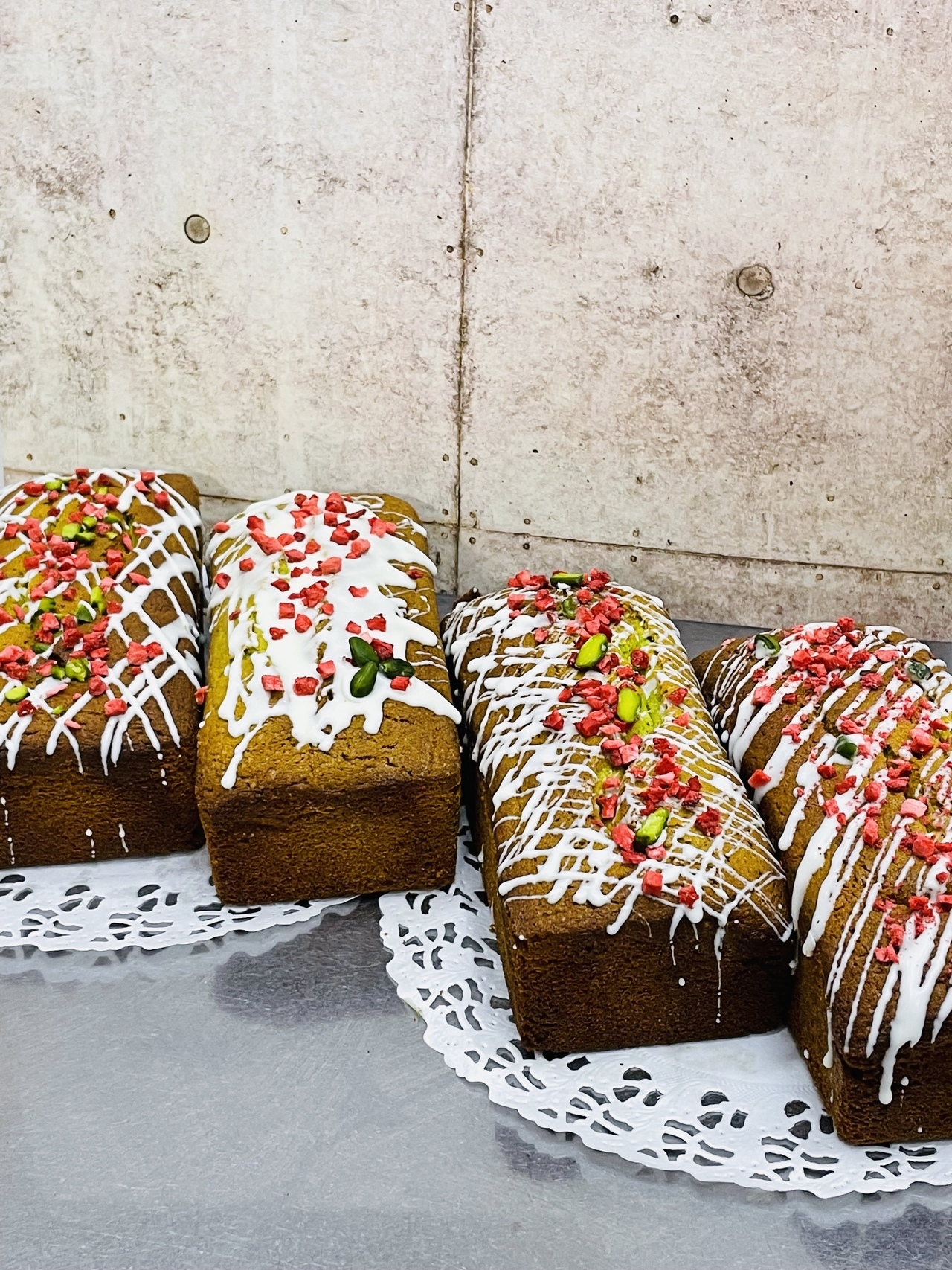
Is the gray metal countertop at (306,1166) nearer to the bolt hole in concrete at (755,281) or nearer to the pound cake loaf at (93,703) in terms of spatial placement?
the pound cake loaf at (93,703)

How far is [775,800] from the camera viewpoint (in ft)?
6.27

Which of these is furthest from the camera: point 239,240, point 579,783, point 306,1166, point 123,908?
point 239,240

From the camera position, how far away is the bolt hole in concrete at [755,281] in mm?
2428

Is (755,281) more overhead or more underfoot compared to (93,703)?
more overhead

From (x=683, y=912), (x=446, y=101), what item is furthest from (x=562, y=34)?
(x=683, y=912)

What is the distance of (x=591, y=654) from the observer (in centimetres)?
207

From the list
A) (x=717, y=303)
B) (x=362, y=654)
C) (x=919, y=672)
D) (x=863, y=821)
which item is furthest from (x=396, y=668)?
(x=717, y=303)

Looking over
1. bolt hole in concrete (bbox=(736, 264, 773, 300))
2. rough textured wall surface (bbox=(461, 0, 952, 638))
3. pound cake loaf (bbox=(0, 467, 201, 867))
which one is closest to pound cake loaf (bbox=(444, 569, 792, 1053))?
pound cake loaf (bbox=(0, 467, 201, 867))

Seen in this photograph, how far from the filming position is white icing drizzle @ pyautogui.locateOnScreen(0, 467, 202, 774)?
6.42 feet

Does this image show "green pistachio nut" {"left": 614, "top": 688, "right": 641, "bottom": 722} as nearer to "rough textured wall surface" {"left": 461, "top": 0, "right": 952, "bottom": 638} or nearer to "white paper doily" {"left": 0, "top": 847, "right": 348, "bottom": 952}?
"white paper doily" {"left": 0, "top": 847, "right": 348, "bottom": 952}

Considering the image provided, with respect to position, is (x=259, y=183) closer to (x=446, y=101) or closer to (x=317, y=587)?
(x=446, y=101)

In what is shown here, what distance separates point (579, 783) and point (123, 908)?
0.78 m

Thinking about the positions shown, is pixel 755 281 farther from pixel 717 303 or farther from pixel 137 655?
pixel 137 655

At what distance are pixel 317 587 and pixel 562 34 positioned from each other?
118 cm
